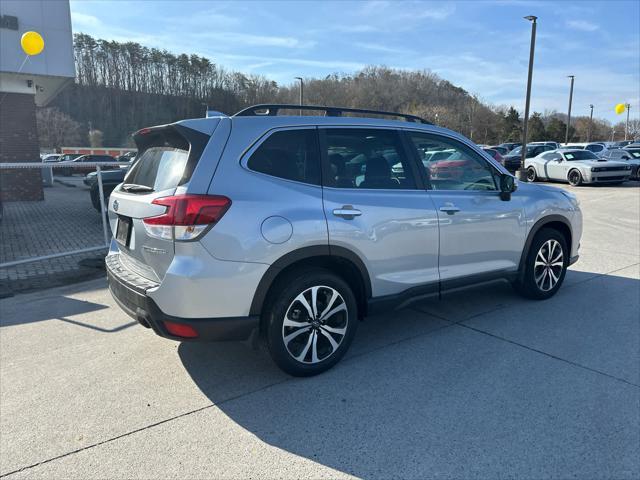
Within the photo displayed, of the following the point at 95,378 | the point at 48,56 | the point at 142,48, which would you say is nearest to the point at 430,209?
the point at 95,378

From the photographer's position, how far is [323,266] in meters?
3.61

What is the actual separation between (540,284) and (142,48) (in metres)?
122

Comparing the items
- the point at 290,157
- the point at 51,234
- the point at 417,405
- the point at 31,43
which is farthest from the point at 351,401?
the point at 31,43

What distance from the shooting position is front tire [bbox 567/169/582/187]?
1998cm

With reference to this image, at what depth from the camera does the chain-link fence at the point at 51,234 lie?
6.77 meters

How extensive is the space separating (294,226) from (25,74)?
47.7 feet

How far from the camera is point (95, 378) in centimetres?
360

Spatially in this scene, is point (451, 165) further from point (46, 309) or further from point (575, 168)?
point (575, 168)

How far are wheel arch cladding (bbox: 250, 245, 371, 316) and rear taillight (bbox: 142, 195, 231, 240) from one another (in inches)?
20.2

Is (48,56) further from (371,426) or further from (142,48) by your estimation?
(142,48)

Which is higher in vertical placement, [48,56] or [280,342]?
[48,56]

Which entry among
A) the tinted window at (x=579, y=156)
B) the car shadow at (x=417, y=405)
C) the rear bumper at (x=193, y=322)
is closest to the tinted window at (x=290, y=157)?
the rear bumper at (x=193, y=322)

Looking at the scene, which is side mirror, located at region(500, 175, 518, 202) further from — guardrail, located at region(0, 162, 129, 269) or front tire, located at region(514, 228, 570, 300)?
guardrail, located at region(0, 162, 129, 269)

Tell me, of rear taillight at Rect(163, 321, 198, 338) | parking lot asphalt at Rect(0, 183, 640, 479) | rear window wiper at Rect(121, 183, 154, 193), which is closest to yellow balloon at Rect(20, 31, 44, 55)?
parking lot asphalt at Rect(0, 183, 640, 479)
